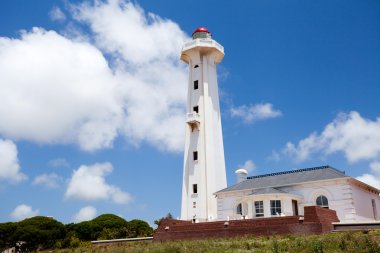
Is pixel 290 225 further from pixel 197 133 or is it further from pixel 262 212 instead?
pixel 197 133

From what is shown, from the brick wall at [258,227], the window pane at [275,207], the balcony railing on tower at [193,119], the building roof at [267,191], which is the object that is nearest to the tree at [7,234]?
the balcony railing on tower at [193,119]

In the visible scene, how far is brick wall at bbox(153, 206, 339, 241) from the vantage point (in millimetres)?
24938

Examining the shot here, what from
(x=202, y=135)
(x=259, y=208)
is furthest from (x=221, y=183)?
(x=259, y=208)

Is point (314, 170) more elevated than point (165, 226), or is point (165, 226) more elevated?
point (314, 170)

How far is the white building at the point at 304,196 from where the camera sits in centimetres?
3033

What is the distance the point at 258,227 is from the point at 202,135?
49.7 feet

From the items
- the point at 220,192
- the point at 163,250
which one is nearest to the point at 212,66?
the point at 220,192

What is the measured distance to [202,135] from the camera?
4047cm

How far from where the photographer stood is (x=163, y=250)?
62.7 ft

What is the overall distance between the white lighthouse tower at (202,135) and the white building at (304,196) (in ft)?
11.3

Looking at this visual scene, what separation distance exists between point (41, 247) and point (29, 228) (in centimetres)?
293

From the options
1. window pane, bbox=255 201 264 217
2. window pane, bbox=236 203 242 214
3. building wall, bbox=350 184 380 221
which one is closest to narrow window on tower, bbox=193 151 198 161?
window pane, bbox=236 203 242 214

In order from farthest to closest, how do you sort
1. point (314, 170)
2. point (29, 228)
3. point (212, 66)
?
1. point (29, 228)
2. point (212, 66)
3. point (314, 170)

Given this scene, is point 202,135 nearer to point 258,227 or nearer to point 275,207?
point 275,207
